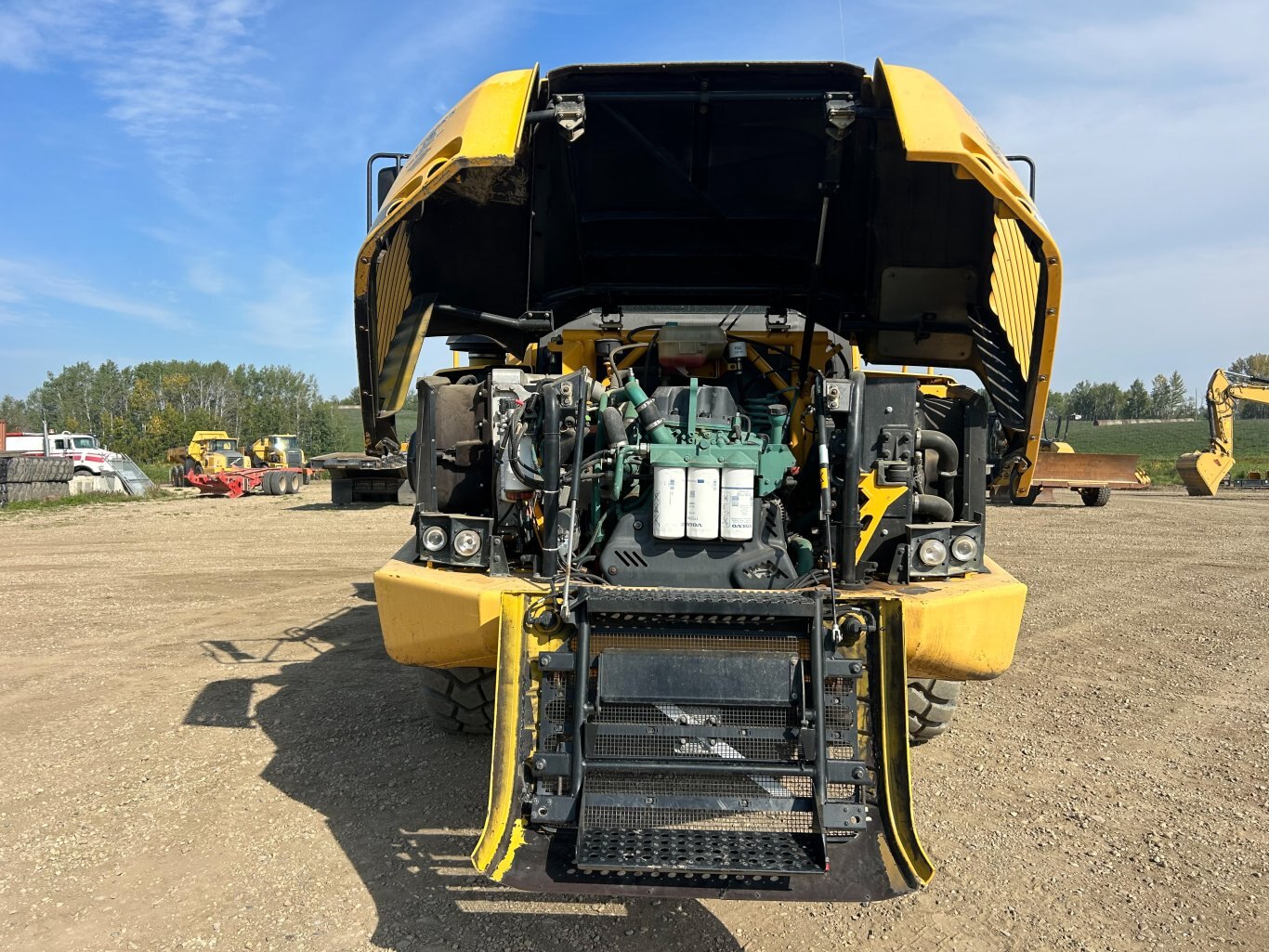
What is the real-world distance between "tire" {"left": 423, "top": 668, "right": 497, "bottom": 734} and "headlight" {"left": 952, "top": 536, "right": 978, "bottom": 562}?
7.08 feet

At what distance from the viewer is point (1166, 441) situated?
193ft

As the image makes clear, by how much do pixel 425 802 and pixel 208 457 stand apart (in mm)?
30629

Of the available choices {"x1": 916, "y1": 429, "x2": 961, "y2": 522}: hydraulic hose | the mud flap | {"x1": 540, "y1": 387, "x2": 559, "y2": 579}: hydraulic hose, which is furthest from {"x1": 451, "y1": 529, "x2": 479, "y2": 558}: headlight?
{"x1": 916, "y1": 429, "x2": 961, "y2": 522}: hydraulic hose

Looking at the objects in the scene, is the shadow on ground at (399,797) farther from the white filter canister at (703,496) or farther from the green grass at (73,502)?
the green grass at (73,502)

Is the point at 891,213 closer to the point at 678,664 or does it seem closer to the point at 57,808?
the point at 678,664

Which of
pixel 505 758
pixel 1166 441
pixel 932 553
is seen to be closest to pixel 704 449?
pixel 932 553

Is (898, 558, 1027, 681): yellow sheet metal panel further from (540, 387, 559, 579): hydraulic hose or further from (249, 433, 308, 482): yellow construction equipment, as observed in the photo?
(249, 433, 308, 482): yellow construction equipment

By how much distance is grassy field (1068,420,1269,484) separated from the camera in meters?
43.2

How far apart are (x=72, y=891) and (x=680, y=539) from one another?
8.01 ft

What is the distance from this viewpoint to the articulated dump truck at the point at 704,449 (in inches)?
105

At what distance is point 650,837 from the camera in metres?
2.56

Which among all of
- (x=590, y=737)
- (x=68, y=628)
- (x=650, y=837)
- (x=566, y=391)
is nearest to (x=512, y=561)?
(x=566, y=391)

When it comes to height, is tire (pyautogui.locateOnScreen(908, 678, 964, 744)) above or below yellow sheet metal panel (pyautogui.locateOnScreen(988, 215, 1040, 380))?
below

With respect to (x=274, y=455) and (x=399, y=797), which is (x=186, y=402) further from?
(x=399, y=797)
